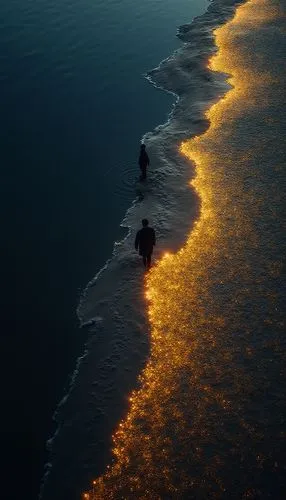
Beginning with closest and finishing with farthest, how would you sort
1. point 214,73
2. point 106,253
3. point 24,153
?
point 106,253
point 24,153
point 214,73

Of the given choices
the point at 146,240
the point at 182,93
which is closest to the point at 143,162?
the point at 146,240

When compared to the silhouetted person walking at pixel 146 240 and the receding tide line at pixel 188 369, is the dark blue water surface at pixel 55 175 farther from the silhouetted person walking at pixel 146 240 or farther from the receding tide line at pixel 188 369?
the receding tide line at pixel 188 369

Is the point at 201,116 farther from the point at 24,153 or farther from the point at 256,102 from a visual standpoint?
the point at 24,153

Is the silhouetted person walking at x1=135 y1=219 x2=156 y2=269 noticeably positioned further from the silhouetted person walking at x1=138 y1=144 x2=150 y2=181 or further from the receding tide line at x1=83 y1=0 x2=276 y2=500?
the silhouetted person walking at x1=138 y1=144 x2=150 y2=181

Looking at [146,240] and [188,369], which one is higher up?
[146,240]

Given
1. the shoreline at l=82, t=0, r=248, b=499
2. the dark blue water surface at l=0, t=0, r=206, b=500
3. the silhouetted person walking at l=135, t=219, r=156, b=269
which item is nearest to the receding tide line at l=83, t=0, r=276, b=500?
the shoreline at l=82, t=0, r=248, b=499

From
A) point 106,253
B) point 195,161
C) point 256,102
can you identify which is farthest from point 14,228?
point 256,102

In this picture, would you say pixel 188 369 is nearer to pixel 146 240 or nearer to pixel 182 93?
pixel 146 240
